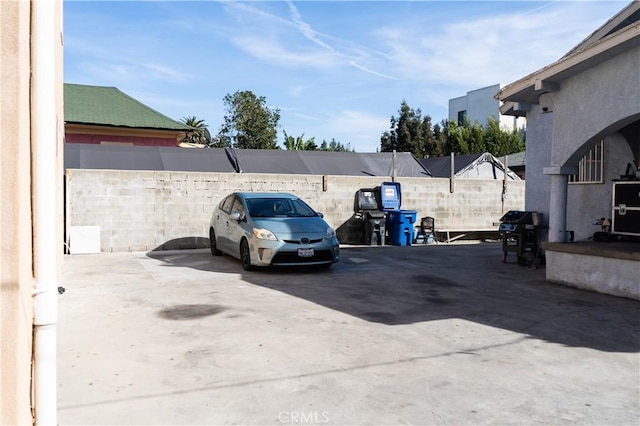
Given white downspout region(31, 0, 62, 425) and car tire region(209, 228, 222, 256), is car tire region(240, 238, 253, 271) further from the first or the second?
white downspout region(31, 0, 62, 425)

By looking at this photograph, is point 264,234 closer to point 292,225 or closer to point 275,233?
point 275,233

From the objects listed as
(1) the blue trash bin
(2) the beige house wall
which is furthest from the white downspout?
(1) the blue trash bin

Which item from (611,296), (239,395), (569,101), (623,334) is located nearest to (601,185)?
(569,101)

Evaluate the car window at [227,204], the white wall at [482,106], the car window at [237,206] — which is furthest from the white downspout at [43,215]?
the white wall at [482,106]

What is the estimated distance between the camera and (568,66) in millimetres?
7711

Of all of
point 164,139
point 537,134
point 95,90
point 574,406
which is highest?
point 95,90

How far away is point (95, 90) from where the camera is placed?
24516 mm

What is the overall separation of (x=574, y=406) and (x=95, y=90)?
84.0 ft

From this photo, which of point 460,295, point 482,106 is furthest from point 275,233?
point 482,106

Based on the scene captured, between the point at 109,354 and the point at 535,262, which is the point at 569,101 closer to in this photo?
the point at 535,262

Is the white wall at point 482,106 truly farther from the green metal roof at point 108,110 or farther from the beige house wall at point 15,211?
the beige house wall at point 15,211

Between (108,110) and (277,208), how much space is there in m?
15.8

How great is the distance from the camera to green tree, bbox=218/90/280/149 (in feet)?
105

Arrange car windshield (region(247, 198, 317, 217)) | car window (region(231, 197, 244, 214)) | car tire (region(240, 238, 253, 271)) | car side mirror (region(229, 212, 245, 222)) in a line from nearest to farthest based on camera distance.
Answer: car tire (region(240, 238, 253, 271))
car side mirror (region(229, 212, 245, 222))
car windshield (region(247, 198, 317, 217))
car window (region(231, 197, 244, 214))
